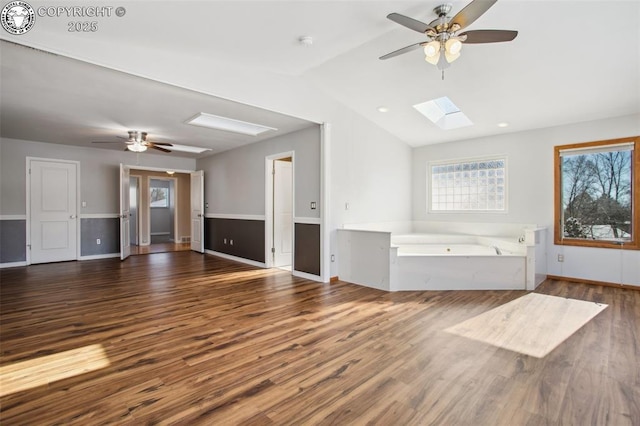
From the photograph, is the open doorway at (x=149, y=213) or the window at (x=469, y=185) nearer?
the window at (x=469, y=185)

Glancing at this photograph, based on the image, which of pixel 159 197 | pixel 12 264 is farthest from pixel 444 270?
pixel 159 197

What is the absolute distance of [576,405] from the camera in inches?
73.9

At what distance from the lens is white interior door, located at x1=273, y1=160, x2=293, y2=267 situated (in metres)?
6.11

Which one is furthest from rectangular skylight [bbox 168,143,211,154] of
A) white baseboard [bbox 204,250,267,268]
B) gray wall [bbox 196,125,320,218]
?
white baseboard [bbox 204,250,267,268]

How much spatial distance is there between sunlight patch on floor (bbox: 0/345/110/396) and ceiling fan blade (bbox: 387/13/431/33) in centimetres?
339

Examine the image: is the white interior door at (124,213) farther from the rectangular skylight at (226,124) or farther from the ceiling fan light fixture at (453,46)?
the ceiling fan light fixture at (453,46)

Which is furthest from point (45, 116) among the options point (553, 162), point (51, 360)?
point (553, 162)

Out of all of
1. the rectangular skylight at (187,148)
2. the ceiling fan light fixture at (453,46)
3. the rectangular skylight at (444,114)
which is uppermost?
the rectangular skylight at (444,114)

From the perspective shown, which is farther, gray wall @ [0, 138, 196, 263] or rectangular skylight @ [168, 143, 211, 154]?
rectangular skylight @ [168, 143, 211, 154]

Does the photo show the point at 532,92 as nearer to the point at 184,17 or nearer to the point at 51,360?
the point at 184,17

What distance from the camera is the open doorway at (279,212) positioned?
19.8ft

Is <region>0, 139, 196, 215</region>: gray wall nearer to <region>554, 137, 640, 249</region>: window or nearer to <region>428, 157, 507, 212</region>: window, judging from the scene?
<region>428, 157, 507, 212</region>: window

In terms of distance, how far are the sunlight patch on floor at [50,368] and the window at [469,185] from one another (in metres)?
6.04

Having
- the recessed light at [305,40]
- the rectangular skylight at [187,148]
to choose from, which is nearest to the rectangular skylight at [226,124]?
the recessed light at [305,40]
